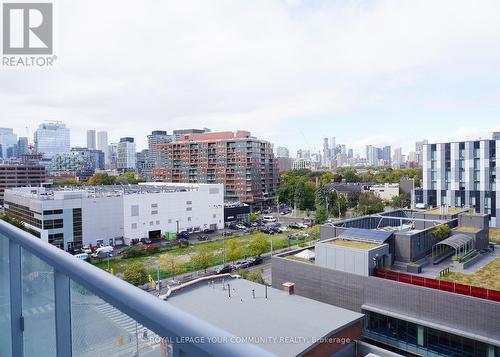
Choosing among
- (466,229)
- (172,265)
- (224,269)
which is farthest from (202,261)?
(466,229)

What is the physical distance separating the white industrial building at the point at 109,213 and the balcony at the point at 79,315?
12183 millimetres

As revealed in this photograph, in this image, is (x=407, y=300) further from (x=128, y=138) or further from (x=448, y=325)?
(x=128, y=138)

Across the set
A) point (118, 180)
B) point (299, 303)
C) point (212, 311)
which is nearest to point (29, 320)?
point (212, 311)

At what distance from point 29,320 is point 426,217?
34.3 ft

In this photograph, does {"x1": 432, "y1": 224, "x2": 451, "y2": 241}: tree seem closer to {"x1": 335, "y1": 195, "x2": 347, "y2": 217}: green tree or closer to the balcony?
the balcony

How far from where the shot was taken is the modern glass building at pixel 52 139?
180 feet

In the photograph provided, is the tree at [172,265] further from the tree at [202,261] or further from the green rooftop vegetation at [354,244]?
the green rooftop vegetation at [354,244]

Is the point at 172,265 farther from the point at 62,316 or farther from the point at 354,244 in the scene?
the point at 62,316

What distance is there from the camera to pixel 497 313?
4.92m

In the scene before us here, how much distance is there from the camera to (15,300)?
0.96 metres

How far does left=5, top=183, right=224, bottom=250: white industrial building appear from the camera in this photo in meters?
12.4

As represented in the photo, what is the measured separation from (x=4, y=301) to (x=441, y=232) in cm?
833

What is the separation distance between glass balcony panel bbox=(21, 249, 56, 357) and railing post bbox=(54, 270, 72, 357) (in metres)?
0.02

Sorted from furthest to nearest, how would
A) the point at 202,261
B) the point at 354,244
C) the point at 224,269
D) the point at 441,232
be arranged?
the point at 224,269, the point at 202,261, the point at 441,232, the point at 354,244
